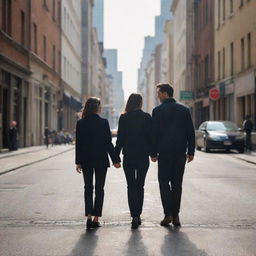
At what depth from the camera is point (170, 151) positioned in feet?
24.3

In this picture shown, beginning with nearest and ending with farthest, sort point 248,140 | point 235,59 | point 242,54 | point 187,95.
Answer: point 248,140 → point 242,54 → point 235,59 → point 187,95

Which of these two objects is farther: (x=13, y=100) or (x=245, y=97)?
(x=245, y=97)

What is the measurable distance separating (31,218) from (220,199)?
3.52 meters

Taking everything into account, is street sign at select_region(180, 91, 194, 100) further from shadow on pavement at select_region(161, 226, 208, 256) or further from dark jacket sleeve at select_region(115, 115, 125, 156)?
shadow on pavement at select_region(161, 226, 208, 256)

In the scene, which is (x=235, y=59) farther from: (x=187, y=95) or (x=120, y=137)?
(x=120, y=137)

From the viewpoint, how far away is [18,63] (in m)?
30.0

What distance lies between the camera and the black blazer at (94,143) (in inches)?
289

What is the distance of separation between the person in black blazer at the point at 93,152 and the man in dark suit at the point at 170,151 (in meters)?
0.59

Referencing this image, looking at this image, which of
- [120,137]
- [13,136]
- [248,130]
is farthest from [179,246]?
[13,136]

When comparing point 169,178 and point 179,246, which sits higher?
point 169,178

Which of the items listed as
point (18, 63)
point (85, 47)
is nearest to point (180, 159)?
point (18, 63)

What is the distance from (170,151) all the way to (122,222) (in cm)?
115

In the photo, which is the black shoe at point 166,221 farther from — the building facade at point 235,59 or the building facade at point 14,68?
the building facade at point 235,59

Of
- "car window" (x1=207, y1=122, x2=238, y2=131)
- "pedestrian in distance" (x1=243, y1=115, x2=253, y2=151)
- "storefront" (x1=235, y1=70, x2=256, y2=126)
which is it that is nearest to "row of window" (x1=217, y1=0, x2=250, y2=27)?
"storefront" (x1=235, y1=70, x2=256, y2=126)
